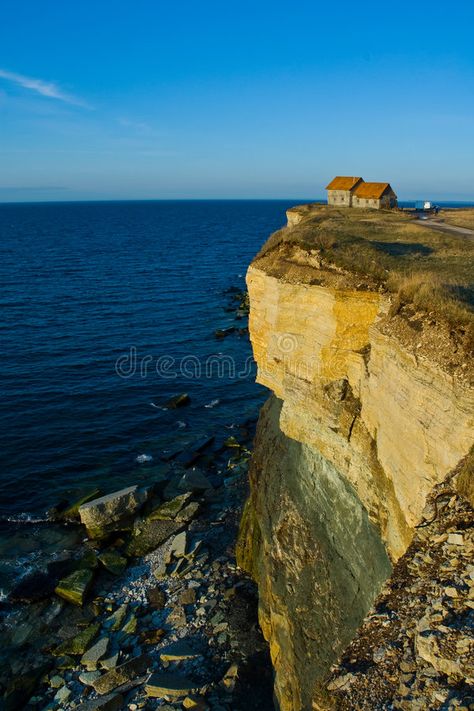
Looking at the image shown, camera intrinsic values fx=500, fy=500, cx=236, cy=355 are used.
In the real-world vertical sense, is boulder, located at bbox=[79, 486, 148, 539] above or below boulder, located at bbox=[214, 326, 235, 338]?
below

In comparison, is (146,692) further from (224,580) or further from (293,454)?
(293,454)

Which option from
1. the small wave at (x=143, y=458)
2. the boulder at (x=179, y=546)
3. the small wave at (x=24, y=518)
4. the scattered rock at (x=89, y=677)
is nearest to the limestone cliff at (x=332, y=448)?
the boulder at (x=179, y=546)

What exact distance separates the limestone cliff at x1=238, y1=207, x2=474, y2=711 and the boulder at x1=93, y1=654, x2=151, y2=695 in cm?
494

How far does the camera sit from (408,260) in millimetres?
18203

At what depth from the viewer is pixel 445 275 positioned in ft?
52.0

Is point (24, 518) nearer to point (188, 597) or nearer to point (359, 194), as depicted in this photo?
point (188, 597)

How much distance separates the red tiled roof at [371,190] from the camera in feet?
160

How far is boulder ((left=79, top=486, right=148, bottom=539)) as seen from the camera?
26594 millimetres

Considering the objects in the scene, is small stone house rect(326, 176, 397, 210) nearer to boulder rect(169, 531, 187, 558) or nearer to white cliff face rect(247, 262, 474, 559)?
white cliff face rect(247, 262, 474, 559)

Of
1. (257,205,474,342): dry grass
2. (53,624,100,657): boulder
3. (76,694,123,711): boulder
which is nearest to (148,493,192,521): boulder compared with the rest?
(53,624,100,657): boulder

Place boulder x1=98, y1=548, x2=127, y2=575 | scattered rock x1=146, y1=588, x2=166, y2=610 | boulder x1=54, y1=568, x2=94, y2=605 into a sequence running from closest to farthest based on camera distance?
1. scattered rock x1=146, y1=588, x2=166, y2=610
2. boulder x1=54, y1=568, x2=94, y2=605
3. boulder x1=98, y1=548, x2=127, y2=575

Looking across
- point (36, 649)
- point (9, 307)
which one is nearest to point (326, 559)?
point (36, 649)

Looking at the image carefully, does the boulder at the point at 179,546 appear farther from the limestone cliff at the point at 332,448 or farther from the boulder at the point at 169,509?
the limestone cliff at the point at 332,448

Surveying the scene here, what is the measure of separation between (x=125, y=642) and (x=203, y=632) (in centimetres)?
322
